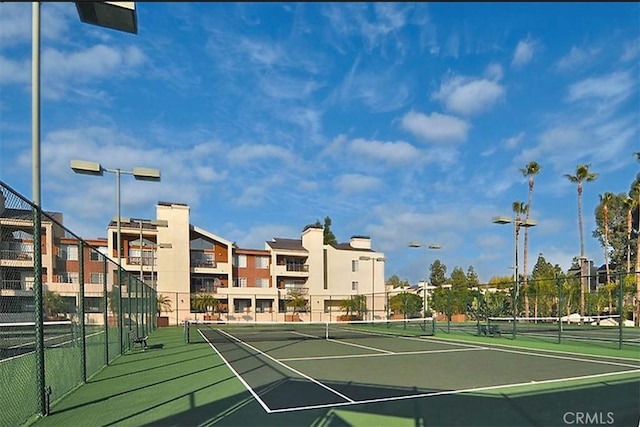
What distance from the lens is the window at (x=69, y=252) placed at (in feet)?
26.1

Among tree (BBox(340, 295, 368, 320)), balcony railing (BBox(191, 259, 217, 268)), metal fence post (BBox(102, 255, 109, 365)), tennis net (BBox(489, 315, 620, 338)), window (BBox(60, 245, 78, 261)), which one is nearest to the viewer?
window (BBox(60, 245, 78, 261))

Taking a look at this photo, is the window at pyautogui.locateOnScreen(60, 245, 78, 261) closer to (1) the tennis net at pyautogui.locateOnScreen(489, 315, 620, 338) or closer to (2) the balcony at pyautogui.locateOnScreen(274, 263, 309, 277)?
(1) the tennis net at pyautogui.locateOnScreen(489, 315, 620, 338)

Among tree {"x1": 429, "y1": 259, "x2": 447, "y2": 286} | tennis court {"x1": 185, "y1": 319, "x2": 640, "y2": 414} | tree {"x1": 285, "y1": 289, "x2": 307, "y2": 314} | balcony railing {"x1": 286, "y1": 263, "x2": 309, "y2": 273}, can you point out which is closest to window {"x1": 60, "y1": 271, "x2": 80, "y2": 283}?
tennis court {"x1": 185, "y1": 319, "x2": 640, "y2": 414}

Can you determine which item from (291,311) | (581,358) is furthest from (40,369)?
(291,311)

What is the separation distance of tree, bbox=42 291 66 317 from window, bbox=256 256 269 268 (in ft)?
147

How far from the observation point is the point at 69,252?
8.48 metres

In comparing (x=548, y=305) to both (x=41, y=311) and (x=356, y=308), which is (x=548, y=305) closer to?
(x=356, y=308)

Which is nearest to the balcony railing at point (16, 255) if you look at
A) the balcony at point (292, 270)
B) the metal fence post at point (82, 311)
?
the metal fence post at point (82, 311)

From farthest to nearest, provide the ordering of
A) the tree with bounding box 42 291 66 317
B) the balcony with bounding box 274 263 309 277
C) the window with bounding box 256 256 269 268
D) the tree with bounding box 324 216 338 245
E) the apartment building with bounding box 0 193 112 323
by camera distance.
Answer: the tree with bounding box 324 216 338 245
the window with bounding box 256 256 269 268
the balcony with bounding box 274 263 309 277
the tree with bounding box 42 291 66 317
the apartment building with bounding box 0 193 112 323

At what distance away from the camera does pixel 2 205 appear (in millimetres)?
5289

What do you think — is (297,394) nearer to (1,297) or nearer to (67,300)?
(67,300)

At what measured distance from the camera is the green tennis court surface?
6.45 metres

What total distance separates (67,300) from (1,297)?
10.5ft

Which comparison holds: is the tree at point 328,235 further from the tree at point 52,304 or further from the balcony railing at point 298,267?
the tree at point 52,304
